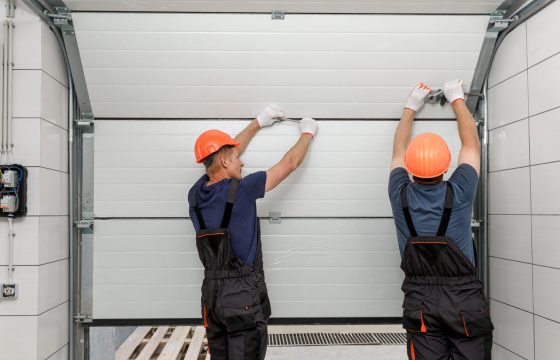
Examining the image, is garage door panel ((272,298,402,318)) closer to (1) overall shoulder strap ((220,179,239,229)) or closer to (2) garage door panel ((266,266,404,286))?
(2) garage door panel ((266,266,404,286))

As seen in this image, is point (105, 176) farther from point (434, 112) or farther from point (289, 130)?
point (434, 112)

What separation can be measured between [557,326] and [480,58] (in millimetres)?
1512

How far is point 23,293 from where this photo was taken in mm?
2271

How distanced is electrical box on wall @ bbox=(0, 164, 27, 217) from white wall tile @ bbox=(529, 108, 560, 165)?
265cm

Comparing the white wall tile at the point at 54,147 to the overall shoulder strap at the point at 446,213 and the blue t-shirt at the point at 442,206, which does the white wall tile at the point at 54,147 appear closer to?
the blue t-shirt at the point at 442,206

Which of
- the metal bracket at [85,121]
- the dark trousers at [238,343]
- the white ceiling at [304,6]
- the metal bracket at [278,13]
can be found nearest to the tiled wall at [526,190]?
the white ceiling at [304,6]

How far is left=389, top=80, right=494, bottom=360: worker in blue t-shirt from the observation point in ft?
6.67

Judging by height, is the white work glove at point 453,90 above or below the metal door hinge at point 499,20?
below

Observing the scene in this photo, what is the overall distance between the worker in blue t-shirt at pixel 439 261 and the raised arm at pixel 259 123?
0.84m

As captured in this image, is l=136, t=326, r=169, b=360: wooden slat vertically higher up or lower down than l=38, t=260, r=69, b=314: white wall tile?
lower down

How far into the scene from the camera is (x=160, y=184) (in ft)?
8.73

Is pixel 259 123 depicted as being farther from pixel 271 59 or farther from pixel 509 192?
pixel 509 192

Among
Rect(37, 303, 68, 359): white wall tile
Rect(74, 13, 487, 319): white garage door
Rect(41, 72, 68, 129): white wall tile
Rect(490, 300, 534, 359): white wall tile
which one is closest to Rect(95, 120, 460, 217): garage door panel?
Rect(74, 13, 487, 319): white garage door

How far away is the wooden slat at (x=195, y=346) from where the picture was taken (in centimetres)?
492
